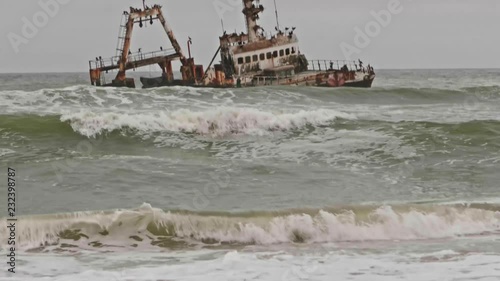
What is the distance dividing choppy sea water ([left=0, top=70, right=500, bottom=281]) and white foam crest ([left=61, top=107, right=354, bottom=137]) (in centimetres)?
5

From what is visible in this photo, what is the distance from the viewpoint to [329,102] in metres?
32.5

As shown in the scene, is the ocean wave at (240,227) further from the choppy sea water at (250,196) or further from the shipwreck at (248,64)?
the shipwreck at (248,64)

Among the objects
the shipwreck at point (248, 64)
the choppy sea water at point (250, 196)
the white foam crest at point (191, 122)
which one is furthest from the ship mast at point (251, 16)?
the white foam crest at point (191, 122)

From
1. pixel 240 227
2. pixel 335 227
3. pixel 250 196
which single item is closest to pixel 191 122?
pixel 250 196

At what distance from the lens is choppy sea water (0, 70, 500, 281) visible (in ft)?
25.7

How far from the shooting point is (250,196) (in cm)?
1195

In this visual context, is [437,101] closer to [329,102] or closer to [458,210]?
[329,102]

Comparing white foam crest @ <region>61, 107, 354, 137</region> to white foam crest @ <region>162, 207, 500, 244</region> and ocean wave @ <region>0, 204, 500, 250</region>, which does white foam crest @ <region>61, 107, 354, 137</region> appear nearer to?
ocean wave @ <region>0, 204, 500, 250</region>

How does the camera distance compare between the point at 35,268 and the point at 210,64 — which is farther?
the point at 210,64

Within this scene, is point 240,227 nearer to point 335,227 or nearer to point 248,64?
point 335,227

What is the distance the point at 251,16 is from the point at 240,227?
35951mm

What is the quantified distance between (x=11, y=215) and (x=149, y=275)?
345cm

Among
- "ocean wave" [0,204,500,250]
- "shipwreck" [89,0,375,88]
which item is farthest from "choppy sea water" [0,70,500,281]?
"shipwreck" [89,0,375,88]

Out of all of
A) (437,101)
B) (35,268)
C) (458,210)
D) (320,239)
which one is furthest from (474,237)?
(437,101)
